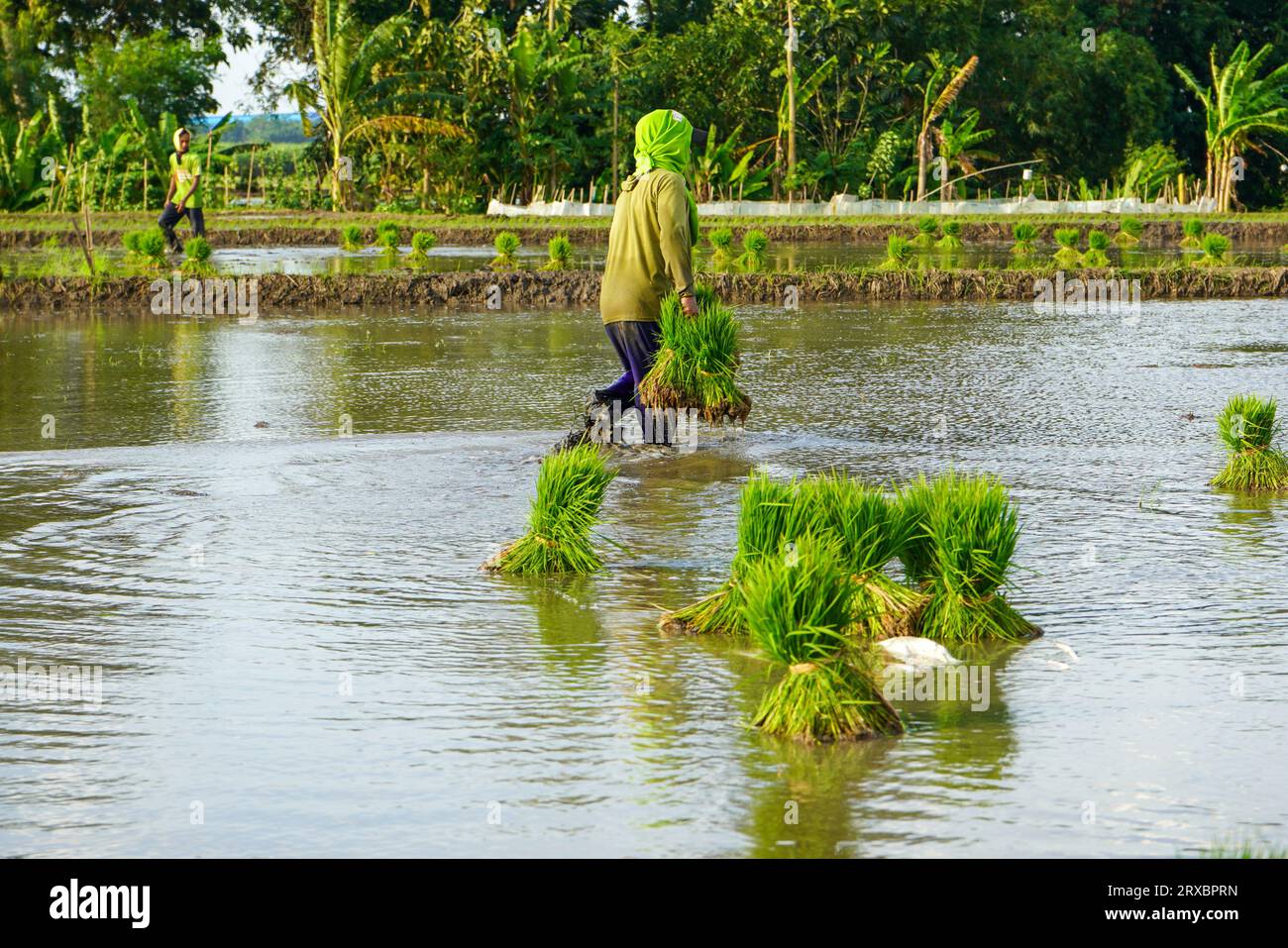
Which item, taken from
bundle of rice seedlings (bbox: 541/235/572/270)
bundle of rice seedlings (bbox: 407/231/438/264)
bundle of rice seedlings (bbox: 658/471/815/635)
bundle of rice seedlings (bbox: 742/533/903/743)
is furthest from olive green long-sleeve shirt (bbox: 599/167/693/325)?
bundle of rice seedlings (bbox: 407/231/438/264)

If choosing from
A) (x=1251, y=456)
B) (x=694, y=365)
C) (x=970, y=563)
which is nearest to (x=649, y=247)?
(x=694, y=365)

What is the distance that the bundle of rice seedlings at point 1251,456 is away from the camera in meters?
8.14

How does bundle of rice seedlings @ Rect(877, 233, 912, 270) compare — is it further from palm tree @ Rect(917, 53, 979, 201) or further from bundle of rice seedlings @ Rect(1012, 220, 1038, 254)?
palm tree @ Rect(917, 53, 979, 201)

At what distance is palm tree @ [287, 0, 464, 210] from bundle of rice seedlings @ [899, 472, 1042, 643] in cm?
2776

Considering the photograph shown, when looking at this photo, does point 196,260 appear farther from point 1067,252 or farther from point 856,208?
point 856,208

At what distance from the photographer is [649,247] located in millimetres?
9055

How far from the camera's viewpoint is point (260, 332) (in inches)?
641

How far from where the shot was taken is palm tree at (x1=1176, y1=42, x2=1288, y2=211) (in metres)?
34.1

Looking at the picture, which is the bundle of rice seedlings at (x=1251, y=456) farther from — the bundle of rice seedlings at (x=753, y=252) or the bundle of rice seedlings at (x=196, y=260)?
the bundle of rice seedlings at (x=196, y=260)

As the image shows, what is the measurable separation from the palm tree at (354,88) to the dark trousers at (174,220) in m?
9.87

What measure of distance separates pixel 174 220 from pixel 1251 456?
17.2 metres
